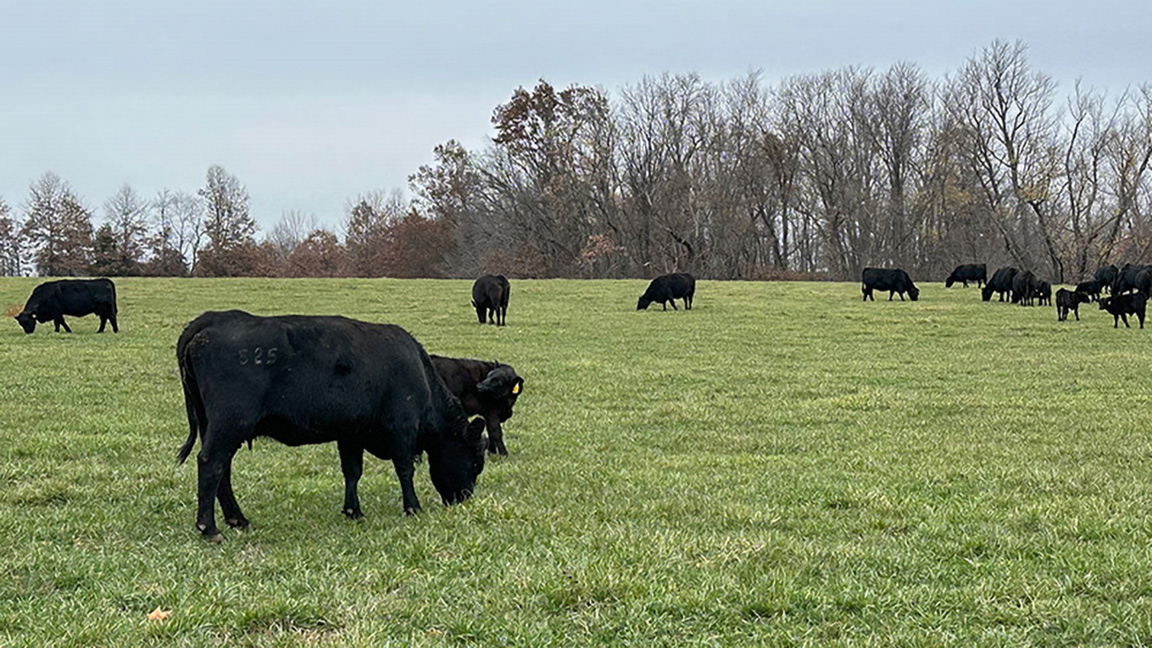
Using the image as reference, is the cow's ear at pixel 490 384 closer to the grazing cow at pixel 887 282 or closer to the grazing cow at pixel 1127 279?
the grazing cow at pixel 887 282

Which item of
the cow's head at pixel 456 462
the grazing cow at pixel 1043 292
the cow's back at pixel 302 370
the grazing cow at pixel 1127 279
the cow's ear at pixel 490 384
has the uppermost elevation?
the grazing cow at pixel 1127 279

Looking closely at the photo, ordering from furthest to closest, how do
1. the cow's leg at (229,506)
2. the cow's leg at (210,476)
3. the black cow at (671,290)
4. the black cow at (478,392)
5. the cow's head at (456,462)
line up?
the black cow at (671,290), the black cow at (478,392), the cow's head at (456,462), the cow's leg at (229,506), the cow's leg at (210,476)

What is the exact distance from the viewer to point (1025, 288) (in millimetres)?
39031

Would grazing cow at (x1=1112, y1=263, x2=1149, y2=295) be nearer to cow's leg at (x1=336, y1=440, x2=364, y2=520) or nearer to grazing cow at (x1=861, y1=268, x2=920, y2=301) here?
grazing cow at (x1=861, y1=268, x2=920, y2=301)

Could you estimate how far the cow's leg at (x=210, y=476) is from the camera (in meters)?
6.68

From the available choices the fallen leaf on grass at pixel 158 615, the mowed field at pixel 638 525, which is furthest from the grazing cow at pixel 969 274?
the fallen leaf on grass at pixel 158 615

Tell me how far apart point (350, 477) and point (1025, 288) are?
37.5 meters

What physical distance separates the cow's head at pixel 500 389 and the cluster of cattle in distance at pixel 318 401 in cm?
→ 180

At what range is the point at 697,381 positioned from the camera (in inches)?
714

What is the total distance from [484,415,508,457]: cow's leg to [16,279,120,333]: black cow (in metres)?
19.9

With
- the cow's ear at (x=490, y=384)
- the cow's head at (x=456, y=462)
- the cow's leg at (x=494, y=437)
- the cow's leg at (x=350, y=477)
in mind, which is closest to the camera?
the cow's leg at (x=350, y=477)

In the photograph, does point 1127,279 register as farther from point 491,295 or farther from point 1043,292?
point 491,295

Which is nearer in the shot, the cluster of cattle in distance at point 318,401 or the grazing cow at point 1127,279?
the cluster of cattle in distance at point 318,401

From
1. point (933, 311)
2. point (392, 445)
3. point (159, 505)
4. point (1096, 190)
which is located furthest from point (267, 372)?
point (1096, 190)
